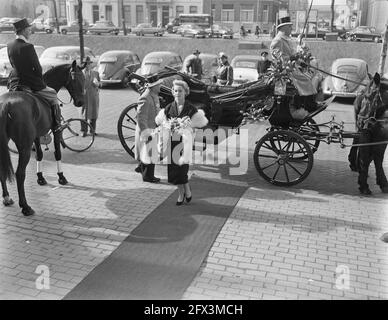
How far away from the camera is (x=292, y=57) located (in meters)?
7.24

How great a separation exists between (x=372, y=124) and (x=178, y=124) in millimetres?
3063

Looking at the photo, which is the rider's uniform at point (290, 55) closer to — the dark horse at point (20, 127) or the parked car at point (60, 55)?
the dark horse at point (20, 127)

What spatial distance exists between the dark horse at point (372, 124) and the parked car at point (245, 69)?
31.1 feet

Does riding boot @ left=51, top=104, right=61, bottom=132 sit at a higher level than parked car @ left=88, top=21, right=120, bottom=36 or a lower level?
lower

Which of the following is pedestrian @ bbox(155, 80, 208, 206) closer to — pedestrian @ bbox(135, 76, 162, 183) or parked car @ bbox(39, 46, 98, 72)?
pedestrian @ bbox(135, 76, 162, 183)

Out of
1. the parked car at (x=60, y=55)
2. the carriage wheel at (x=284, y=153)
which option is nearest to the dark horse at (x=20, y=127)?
the carriage wheel at (x=284, y=153)

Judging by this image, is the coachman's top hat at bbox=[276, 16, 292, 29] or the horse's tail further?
the coachman's top hat at bbox=[276, 16, 292, 29]

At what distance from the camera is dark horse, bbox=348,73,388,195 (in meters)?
6.76

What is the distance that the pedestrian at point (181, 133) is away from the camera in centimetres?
619

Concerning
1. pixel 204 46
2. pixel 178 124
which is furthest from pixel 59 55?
pixel 178 124

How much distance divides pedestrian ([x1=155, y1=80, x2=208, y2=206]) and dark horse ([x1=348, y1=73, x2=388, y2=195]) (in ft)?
8.56

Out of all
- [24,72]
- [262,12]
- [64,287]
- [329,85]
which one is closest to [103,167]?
[24,72]

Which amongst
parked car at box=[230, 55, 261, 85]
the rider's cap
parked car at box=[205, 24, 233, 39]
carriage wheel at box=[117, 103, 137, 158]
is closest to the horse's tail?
the rider's cap
